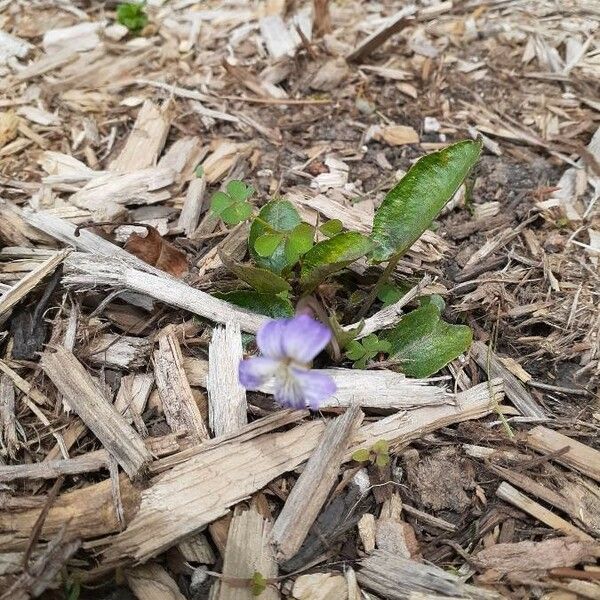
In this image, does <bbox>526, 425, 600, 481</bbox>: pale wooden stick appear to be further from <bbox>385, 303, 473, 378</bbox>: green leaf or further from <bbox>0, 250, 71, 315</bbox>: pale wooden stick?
<bbox>0, 250, 71, 315</bbox>: pale wooden stick

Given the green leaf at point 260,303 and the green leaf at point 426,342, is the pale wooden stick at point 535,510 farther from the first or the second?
the green leaf at point 260,303

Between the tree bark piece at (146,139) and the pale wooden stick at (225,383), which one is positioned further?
the tree bark piece at (146,139)

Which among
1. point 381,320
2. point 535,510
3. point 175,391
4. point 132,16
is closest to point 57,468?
point 175,391

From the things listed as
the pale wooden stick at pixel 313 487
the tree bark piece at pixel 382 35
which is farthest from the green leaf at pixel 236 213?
the tree bark piece at pixel 382 35

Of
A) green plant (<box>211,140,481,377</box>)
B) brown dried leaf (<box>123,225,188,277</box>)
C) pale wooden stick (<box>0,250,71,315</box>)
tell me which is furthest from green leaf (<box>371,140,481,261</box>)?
pale wooden stick (<box>0,250,71,315</box>)

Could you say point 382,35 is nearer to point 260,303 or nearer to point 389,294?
point 389,294

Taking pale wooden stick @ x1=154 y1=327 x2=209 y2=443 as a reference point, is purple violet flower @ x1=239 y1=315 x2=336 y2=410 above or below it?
above
